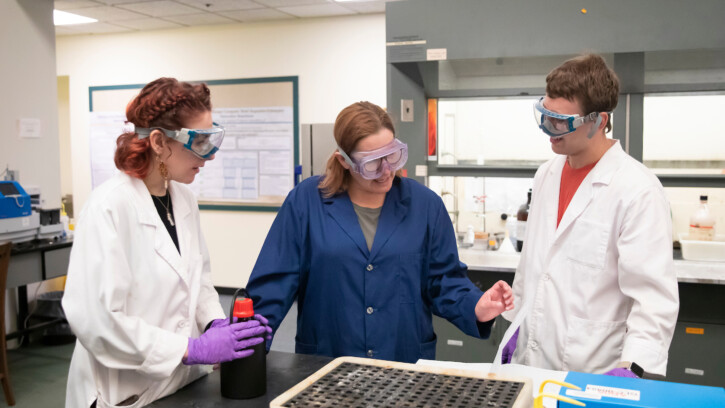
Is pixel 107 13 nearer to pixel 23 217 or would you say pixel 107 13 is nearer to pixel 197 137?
pixel 23 217

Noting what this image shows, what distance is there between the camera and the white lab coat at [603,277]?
61.2 inches

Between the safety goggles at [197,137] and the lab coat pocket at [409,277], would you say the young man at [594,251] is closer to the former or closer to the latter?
the lab coat pocket at [409,277]

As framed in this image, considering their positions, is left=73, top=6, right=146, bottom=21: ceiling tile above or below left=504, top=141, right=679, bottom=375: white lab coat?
above

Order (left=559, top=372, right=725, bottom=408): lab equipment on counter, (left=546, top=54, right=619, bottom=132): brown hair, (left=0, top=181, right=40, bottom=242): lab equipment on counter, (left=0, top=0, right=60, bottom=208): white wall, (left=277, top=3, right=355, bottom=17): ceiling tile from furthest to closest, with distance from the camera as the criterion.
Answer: (left=277, top=3, right=355, bottom=17): ceiling tile
(left=0, top=0, right=60, bottom=208): white wall
(left=0, top=181, right=40, bottom=242): lab equipment on counter
(left=546, top=54, right=619, bottom=132): brown hair
(left=559, top=372, right=725, bottom=408): lab equipment on counter

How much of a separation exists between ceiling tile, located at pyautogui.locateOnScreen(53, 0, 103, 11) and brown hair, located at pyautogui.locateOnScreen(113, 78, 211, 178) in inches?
155

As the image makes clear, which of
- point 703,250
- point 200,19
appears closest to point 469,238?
point 703,250

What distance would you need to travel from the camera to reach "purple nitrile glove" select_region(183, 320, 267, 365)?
127cm

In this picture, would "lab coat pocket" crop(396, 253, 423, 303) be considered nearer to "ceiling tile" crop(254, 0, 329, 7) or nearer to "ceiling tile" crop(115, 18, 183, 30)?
"ceiling tile" crop(254, 0, 329, 7)

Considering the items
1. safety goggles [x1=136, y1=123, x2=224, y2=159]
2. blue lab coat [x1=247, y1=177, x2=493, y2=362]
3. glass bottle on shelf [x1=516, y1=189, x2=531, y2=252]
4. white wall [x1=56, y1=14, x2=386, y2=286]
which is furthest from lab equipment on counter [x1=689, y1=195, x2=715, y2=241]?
white wall [x1=56, y1=14, x2=386, y2=286]

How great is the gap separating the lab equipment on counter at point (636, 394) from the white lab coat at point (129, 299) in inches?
34.9

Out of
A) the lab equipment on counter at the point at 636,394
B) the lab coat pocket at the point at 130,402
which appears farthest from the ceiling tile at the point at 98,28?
the lab equipment on counter at the point at 636,394

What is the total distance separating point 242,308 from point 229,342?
8 cm

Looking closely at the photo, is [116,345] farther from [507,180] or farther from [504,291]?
[507,180]

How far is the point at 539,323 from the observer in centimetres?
183
